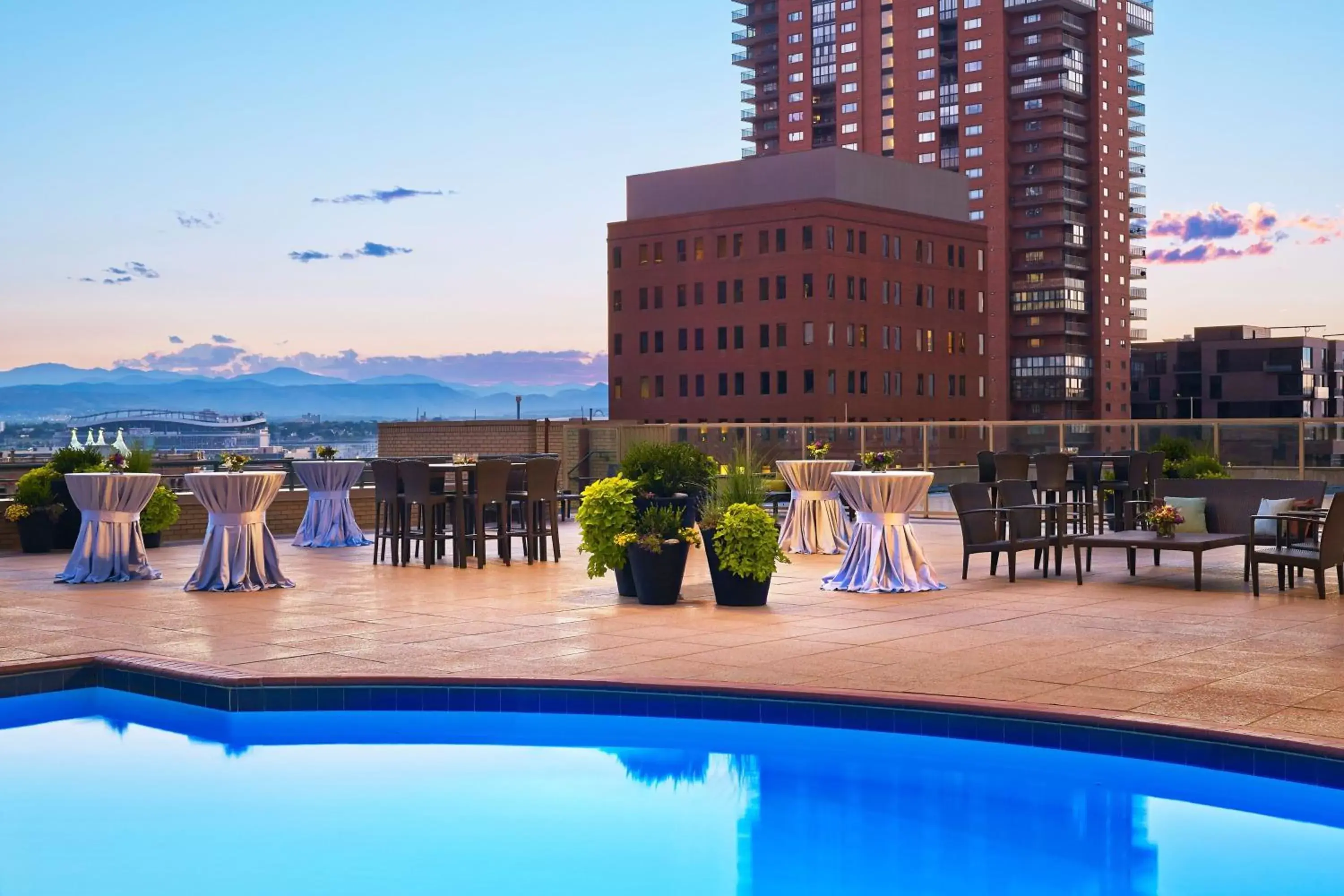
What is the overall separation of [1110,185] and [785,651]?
112 m

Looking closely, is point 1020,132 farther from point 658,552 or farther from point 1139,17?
point 658,552

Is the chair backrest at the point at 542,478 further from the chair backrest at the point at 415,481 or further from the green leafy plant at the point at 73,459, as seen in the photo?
the green leafy plant at the point at 73,459

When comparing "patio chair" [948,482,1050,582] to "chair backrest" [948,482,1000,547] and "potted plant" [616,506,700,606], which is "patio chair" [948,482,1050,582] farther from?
"potted plant" [616,506,700,606]

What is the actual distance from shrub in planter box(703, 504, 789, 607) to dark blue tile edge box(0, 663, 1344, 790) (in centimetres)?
319

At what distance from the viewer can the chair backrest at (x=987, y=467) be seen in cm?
1723

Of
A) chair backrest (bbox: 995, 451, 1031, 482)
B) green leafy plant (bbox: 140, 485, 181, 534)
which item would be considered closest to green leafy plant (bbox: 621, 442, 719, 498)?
chair backrest (bbox: 995, 451, 1031, 482)

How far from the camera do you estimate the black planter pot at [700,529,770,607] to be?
994cm

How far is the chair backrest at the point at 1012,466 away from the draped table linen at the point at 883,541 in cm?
396

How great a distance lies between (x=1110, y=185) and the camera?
367 feet

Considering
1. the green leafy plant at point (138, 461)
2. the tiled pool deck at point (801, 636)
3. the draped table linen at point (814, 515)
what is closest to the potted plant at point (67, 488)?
the green leafy plant at point (138, 461)

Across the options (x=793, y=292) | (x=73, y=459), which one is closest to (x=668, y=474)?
(x=73, y=459)

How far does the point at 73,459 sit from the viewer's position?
14.9 meters

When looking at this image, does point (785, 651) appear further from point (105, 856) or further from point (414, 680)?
point (105, 856)

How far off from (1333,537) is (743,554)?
14.3 feet
